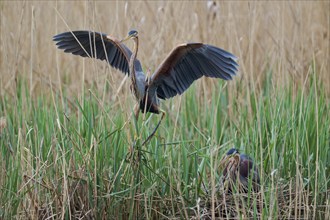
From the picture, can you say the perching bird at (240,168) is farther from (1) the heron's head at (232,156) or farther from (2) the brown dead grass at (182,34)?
(2) the brown dead grass at (182,34)

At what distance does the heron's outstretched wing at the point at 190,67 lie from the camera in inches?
120

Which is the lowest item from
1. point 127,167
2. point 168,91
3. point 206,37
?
point 127,167

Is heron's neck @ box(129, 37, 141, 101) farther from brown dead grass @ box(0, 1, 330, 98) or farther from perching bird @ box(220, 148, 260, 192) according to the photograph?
brown dead grass @ box(0, 1, 330, 98)

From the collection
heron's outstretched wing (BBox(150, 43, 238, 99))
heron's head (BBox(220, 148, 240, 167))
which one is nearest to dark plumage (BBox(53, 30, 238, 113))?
heron's outstretched wing (BBox(150, 43, 238, 99))

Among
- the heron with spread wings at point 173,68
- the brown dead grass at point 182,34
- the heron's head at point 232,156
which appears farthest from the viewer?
the brown dead grass at point 182,34

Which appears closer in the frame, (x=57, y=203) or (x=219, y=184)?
(x=57, y=203)

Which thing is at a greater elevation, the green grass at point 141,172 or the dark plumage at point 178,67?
the dark plumage at point 178,67

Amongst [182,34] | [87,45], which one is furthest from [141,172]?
[182,34]

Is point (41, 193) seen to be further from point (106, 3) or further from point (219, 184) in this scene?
point (106, 3)

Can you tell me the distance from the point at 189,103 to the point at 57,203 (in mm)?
1527

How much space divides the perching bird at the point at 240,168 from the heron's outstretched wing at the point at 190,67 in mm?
382

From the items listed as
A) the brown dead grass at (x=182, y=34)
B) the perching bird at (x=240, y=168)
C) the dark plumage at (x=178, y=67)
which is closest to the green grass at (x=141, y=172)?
the perching bird at (x=240, y=168)

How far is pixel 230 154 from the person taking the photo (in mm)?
3242

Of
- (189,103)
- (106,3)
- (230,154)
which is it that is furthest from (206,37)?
(230,154)
